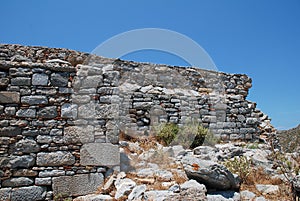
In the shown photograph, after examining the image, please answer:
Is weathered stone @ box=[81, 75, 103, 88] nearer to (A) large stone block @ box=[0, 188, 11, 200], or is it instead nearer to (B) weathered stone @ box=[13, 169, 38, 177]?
(B) weathered stone @ box=[13, 169, 38, 177]

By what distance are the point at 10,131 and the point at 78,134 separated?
1.13 meters

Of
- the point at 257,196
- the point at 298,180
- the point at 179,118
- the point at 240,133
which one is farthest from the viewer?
the point at 240,133

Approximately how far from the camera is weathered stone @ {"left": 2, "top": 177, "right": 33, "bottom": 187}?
4.07 meters

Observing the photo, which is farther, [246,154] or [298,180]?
[246,154]

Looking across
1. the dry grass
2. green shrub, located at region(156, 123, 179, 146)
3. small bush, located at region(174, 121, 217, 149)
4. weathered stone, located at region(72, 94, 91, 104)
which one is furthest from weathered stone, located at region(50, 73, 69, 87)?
small bush, located at region(174, 121, 217, 149)

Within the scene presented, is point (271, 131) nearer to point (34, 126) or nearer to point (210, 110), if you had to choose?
point (210, 110)

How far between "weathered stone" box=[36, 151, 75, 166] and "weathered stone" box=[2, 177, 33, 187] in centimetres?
32

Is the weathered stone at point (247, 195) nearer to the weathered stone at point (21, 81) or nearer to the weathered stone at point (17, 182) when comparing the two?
the weathered stone at point (17, 182)

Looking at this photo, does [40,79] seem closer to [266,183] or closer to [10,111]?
[10,111]

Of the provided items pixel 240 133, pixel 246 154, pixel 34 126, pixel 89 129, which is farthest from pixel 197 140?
pixel 34 126

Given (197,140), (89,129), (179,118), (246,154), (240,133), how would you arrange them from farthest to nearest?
1. (240,133)
2. (179,118)
3. (197,140)
4. (246,154)
5. (89,129)

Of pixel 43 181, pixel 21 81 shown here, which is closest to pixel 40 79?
pixel 21 81

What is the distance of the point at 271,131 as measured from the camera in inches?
382

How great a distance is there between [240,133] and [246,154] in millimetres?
2906
